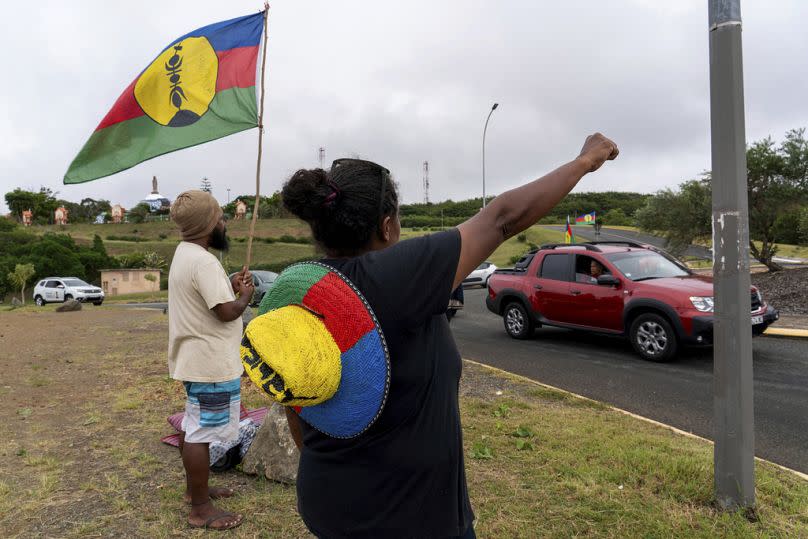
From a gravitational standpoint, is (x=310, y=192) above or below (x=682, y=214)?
below

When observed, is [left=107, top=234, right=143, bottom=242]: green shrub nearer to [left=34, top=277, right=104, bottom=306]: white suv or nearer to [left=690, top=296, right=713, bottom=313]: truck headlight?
[left=34, top=277, right=104, bottom=306]: white suv

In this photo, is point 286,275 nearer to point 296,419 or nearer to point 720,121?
point 296,419

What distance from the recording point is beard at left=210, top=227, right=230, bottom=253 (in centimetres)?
313

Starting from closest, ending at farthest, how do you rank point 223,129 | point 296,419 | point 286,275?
point 286,275 < point 296,419 < point 223,129

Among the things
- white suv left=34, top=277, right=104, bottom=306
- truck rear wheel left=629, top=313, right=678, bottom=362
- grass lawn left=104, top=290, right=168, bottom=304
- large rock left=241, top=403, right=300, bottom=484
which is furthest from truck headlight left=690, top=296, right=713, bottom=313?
white suv left=34, top=277, right=104, bottom=306

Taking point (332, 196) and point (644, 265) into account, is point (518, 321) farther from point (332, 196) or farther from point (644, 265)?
point (332, 196)

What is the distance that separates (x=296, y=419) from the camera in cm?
168

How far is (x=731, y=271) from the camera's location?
10.2ft

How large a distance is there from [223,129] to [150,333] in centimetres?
910

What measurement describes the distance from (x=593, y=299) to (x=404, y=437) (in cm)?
802

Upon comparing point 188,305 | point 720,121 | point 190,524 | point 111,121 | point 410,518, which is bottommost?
point 190,524

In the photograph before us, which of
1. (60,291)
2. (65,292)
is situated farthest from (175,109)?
(60,291)

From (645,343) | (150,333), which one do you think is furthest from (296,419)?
(150,333)

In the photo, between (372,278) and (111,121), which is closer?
(372,278)
